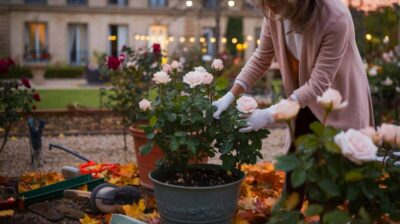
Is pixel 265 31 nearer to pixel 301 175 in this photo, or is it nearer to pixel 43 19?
pixel 301 175

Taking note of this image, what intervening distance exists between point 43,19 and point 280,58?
19.9 metres

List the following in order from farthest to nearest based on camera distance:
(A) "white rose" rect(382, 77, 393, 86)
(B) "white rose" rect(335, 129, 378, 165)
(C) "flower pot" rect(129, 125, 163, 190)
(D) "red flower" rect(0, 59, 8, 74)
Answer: (A) "white rose" rect(382, 77, 393, 86) → (D) "red flower" rect(0, 59, 8, 74) → (C) "flower pot" rect(129, 125, 163, 190) → (B) "white rose" rect(335, 129, 378, 165)

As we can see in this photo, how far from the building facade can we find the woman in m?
17.2

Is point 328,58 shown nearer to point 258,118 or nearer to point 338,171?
point 258,118

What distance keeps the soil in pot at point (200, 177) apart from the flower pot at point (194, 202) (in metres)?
0.09

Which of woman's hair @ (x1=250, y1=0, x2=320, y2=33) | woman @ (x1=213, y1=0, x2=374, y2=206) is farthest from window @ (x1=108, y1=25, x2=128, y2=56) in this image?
woman's hair @ (x1=250, y1=0, x2=320, y2=33)

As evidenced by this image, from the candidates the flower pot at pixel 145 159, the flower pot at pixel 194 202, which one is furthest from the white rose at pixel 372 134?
the flower pot at pixel 145 159

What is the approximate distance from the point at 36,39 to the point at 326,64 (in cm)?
2015

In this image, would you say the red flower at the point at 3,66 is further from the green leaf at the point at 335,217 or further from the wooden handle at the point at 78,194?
the green leaf at the point at 335,217

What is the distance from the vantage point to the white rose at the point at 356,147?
1304mm

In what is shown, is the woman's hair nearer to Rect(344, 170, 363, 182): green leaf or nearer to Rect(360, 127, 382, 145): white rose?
Rect(360, 127, 382, 145): white rose

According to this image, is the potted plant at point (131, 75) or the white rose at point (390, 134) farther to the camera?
the potted plant at point (131, 75)

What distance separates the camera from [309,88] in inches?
73.8

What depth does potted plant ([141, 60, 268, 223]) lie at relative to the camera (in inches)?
77.6
